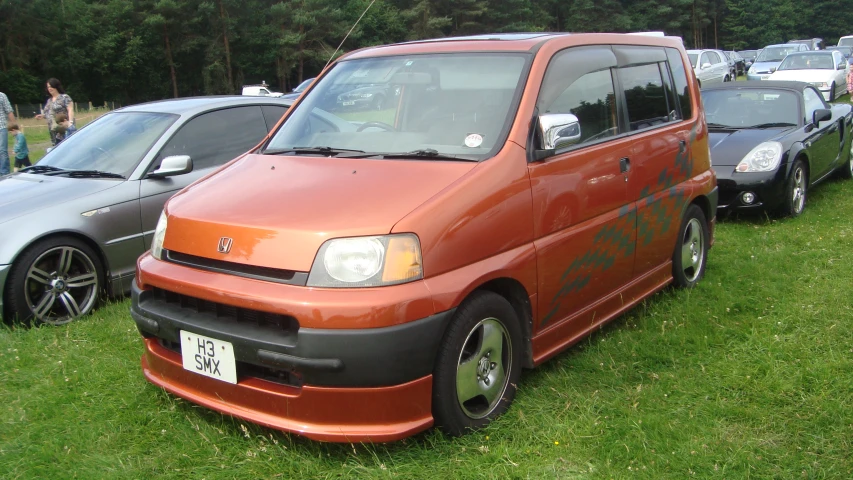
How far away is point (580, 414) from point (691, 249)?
7.97 ft

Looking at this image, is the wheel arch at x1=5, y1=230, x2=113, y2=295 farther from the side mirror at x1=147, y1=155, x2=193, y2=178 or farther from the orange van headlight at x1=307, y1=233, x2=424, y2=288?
the orange van headlight at x1=307, y1=233, x2=424, y2=288

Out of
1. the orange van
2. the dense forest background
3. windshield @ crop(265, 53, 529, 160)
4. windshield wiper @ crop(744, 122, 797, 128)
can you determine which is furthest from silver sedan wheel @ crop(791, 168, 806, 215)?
the dense forest background

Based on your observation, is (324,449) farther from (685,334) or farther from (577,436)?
(685,334)

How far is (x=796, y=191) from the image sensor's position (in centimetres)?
766

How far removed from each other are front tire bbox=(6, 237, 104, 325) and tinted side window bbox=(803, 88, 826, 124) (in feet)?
25.2

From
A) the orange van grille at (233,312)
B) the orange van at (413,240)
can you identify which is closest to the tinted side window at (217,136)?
the orange van at (413,240)

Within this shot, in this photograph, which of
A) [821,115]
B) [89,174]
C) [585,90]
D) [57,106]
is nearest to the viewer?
[585,90]

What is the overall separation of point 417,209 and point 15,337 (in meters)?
3.19

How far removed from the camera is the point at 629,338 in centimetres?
432

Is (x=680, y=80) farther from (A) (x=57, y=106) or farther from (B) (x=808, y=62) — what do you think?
(B) (x=808, y=62)

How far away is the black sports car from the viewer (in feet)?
24.1

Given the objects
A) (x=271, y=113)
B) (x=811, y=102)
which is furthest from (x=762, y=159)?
(x=271, y=113)

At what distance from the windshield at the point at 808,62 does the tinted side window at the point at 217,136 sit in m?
18.0

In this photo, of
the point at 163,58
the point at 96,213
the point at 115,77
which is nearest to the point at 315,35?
the point at 163,58
